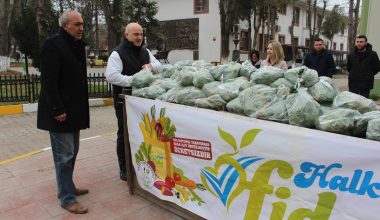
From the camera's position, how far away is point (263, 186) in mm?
2467

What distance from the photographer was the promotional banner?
2035 millimetres

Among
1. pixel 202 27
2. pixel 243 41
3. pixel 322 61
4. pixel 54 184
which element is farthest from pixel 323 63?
pixel 243 41

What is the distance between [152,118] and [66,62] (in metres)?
0.94

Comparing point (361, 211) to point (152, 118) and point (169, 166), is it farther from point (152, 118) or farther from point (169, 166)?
point (152, 118)

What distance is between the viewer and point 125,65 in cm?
404

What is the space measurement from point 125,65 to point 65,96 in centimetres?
90

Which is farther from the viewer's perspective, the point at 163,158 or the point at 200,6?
the point at 200,6

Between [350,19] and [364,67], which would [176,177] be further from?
[350,19]

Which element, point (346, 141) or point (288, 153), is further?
point (288, 153)

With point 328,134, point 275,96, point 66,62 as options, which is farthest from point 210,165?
point 66,62

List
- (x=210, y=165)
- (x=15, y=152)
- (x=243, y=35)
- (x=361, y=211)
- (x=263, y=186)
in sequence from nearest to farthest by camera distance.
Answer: (x=361, y=211) < (x=263, y=186) < (x=210, y=165) < (x=15, y=152) < (x=243, y=35)

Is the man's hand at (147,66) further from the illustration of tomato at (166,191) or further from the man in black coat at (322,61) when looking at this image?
the man in black coat at (322,61)

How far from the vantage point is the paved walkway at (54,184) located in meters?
3.47

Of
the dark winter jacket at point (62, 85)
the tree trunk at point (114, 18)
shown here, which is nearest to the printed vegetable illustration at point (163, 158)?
the dark winter jacket at point (62, 85)
